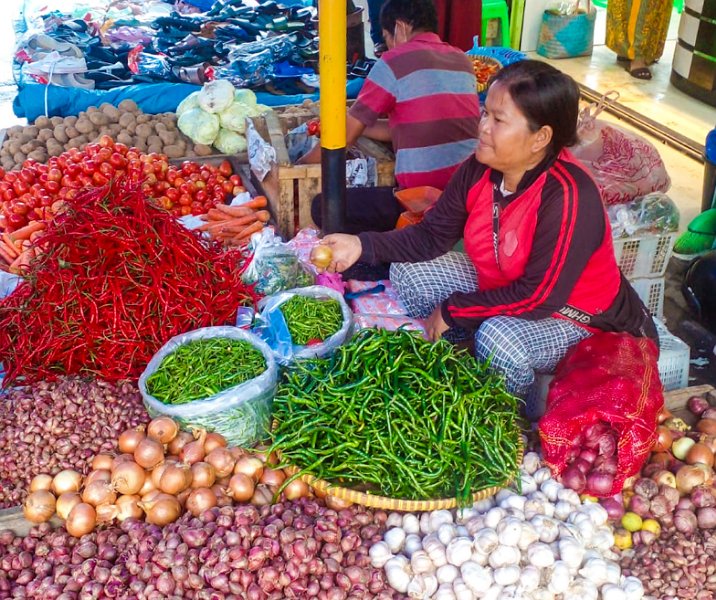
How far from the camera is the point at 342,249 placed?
2.99 meters

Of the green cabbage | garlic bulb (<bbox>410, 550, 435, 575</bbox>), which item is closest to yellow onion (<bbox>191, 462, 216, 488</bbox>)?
garlic bulb (<bbox>410, 550, 435, 575</bbox>)

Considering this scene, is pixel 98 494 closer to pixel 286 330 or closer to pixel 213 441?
pixel 213 441

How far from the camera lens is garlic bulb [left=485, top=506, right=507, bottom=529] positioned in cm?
222

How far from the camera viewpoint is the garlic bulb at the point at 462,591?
6.75ft

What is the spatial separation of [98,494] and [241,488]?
423 mm

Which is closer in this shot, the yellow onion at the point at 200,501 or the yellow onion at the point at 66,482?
the yellow onion at the point at 200,501

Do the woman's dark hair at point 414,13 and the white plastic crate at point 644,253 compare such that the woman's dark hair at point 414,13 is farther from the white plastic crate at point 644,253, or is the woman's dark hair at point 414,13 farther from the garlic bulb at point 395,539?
the garlic bulb at point 395,539

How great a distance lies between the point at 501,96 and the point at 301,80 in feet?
14.4

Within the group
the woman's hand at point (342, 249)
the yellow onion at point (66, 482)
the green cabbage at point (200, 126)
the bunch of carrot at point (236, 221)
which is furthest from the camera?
the green cabbage at point (200, 126)

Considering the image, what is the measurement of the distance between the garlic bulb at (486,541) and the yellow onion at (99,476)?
3.69ft

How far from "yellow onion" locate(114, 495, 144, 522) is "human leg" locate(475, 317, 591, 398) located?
1.30 m

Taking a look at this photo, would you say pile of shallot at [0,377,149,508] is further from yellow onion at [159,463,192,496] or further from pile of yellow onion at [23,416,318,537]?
yellow onion at [159,463,192,496]

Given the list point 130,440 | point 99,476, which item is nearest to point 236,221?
point 130,440

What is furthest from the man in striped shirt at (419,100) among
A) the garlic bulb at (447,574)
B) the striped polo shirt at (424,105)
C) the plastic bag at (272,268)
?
the garlic bulb at (447,574)
